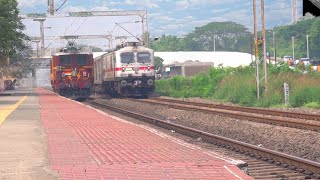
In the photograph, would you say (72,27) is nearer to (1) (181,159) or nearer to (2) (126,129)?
(2) (126,129)

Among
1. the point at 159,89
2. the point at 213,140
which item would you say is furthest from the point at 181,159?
the point at 159,89

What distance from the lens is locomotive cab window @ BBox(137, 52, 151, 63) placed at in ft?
145

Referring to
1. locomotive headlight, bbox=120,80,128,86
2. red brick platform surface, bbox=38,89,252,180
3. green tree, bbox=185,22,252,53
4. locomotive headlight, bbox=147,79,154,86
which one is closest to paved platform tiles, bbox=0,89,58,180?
red brick platform surface, bbox=38,89,252,180

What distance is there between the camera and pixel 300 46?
116750 mm

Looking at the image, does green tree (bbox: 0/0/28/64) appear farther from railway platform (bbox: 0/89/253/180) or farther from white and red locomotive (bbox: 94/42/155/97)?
railway platform (bbox: 0/89/253/180)

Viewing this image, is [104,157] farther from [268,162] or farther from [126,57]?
[126,57]

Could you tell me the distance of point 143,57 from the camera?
146 feet

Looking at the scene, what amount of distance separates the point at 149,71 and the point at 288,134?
89.2 feet

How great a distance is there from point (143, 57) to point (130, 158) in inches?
1312

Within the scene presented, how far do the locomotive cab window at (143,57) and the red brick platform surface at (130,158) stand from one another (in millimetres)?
A: 27113

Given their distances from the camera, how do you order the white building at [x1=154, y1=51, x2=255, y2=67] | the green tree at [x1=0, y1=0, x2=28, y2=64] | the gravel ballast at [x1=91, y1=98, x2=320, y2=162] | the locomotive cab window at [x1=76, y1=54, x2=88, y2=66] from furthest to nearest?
1. the white building at [x1=154, y1=51, x2=255, y2=67]
2. the green tree at [x1=0, y1=0, x2=28, y2=64]
3. the locomotive cab window at [x1=76, y1=54, x2=88, y2=66]
4. the gravel ballast at [x1=91, y1=98, x2=320, y2=162]

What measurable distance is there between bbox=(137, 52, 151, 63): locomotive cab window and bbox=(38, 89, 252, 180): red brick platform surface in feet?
89.0

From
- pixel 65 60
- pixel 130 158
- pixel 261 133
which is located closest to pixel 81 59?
pixel 65 60

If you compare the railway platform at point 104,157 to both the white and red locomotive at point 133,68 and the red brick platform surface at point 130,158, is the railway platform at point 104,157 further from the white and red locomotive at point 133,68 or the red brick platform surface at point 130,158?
the white and red locomotive at point 133,68
